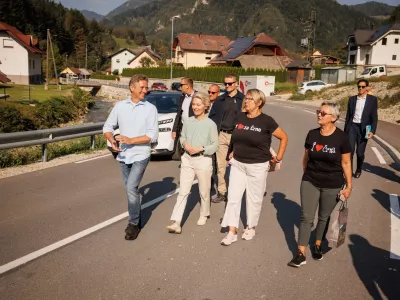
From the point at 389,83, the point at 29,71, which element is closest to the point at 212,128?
Result: the point at 389,83

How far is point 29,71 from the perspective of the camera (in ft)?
199

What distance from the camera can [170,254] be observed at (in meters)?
4.64

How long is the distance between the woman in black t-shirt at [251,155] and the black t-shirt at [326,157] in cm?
50

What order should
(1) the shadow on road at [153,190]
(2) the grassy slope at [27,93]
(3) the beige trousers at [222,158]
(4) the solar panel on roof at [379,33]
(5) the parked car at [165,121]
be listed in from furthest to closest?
(4) the solar panel on roof at [379,33] → (2) the grassy slope at [27,93] → (5) the parked car at [165,121] → (3) the beige trousers at [222,158] → (1) the shadow on road at [153,190]

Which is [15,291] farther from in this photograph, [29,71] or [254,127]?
[29,71]

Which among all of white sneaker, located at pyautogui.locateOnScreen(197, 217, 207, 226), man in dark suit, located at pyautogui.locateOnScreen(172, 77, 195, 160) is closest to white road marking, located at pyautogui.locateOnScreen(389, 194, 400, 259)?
white sneaker, located at pyautogui.locateOnScreen(197, 217, 207, 226)

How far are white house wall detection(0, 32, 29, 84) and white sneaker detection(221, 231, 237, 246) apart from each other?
6084cm

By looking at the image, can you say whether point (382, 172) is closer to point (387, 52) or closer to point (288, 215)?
point (288, 215)

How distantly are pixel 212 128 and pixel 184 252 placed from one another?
5.47 ft

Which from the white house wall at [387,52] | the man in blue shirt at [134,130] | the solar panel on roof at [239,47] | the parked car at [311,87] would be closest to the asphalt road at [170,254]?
the man in blue shirt at [134,130]

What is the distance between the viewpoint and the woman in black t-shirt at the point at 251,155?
4805 millimetres

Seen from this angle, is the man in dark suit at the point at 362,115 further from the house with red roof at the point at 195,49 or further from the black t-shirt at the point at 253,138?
the house with red roof at the point at 195,49

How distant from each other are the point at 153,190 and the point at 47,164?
3.35m

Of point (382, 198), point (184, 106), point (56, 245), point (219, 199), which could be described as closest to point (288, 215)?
point (219, 199)
